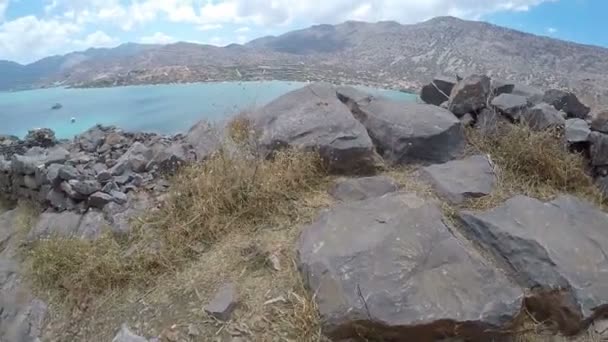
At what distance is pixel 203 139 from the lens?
4234 mm

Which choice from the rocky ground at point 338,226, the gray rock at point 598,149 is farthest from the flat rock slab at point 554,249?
the gray rock at point 598,149

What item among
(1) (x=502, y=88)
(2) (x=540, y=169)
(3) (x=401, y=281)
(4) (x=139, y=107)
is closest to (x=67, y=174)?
(3) (x=401, y=281)

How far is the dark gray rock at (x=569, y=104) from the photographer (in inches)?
164

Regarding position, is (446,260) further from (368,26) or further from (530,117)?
(368,26)

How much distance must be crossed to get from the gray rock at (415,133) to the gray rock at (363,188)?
40cm

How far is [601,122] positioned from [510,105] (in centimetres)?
78

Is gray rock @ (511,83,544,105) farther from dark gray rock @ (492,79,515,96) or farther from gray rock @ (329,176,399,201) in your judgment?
gray rock @ (329,176,399,201)

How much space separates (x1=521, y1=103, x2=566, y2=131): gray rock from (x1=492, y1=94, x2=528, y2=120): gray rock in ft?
0.36

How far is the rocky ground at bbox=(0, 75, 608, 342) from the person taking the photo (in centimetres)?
241

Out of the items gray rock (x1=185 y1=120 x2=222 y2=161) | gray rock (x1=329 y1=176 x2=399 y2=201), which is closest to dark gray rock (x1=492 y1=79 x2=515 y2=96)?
gray rock (x1=329 y1=176 x2=399 y2=201)

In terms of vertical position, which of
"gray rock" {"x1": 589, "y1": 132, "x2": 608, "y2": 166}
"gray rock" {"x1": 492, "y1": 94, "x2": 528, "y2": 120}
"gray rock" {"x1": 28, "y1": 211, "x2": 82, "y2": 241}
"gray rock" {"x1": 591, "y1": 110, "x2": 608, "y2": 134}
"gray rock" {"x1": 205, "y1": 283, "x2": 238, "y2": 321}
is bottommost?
"gray rock" {"x1": 205, "y1": 283, "x2": 238, "y2": 321}

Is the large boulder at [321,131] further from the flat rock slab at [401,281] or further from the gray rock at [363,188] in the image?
the flat rock slab at [401,281]

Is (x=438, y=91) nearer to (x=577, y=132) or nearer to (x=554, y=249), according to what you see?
(x=577, y=132)

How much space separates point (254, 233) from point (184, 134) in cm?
217
